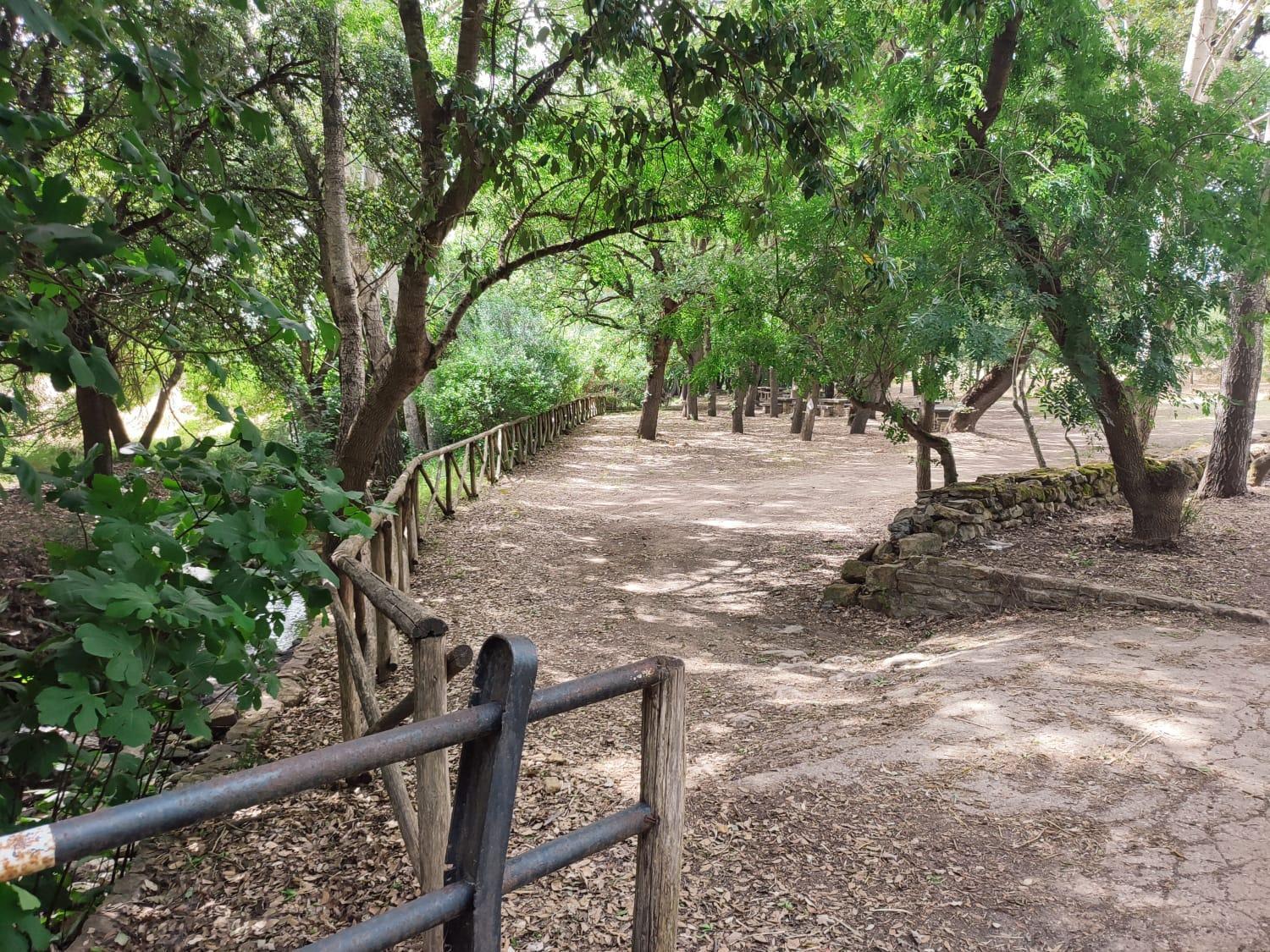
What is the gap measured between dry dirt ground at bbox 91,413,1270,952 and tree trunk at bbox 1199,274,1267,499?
5064 mm

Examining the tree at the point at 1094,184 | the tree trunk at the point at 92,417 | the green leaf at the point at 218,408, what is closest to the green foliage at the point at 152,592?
the green leaf at the point at 218,408

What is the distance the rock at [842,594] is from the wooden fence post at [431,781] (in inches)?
211

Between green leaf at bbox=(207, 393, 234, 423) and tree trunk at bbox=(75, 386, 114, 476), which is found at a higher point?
green leaf at bbox=(207, 393, 234, 423)

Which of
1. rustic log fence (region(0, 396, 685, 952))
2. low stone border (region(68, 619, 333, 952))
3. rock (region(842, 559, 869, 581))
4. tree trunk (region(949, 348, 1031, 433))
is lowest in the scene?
low stone border (region(68, 619, 333, 952))

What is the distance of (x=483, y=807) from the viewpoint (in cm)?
151

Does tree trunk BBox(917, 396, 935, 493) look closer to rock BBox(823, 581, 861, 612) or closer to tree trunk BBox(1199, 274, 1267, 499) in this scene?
tree trunk BBox(1199, 274, 1267, 499)

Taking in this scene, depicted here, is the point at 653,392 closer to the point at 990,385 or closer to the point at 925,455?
the point at 925,455

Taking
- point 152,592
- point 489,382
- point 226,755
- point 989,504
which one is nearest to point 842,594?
point 989,504

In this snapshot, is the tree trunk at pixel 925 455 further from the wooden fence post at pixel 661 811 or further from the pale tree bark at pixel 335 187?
the wooden fence post at pixel 661 811

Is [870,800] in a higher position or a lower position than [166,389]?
lower

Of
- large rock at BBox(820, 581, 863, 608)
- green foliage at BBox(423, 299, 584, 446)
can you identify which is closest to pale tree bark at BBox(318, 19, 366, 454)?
large rock at BBox(820, 581, 863, 608)

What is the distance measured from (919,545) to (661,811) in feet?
20.5

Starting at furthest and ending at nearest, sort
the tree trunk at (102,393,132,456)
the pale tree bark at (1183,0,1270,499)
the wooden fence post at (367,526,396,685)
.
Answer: the tree trunk at (102,393,132,456) < the pale tree bark at (1183,0,1270,499) < the wooden fence post at (367,526,396,685)

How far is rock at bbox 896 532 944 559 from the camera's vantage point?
7.52 m
